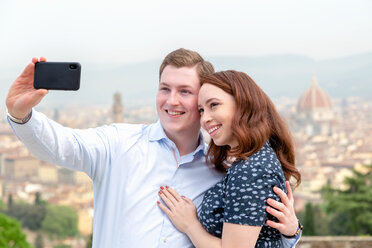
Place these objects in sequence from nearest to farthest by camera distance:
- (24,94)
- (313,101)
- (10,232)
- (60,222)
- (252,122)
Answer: (24,94), (252,122), (10,232), (60,222), (313,101)

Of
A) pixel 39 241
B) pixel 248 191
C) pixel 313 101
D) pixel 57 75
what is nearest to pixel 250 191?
pixel 248 191

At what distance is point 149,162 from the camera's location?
132 cm

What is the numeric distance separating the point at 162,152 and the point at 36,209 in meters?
27.5

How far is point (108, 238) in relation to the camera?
1.30 metres

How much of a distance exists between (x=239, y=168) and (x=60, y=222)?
2736 cm

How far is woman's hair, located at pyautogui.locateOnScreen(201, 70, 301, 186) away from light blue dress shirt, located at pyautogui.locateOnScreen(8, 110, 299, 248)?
11 cm

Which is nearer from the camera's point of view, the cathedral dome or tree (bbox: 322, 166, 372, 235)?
tree (bbox: 322, 166, 372, 235)

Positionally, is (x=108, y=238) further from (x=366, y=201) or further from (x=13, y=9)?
(x=13, y=9)

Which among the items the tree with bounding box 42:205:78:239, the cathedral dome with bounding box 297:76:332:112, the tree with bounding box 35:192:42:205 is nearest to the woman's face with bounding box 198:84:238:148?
the tree with bounding box 42:205:78:239

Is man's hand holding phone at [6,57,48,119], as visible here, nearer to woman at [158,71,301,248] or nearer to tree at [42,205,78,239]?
woman at [158,71,301,248]

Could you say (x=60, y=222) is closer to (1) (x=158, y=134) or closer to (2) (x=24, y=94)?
(1) (x=158, y=134)

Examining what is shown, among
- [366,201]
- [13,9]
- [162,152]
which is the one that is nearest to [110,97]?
[13,9]

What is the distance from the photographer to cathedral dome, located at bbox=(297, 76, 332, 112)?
141ft

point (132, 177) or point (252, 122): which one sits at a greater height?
point (252, 122)
